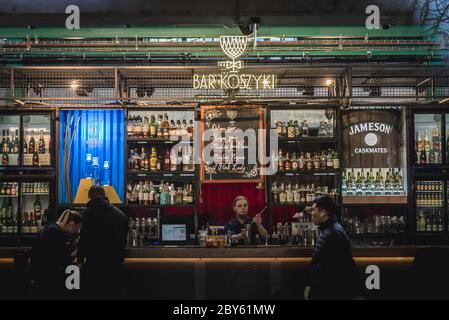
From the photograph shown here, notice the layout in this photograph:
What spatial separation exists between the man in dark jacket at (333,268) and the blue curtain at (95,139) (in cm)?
379

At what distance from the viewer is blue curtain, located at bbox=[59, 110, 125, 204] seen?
7.59 meters

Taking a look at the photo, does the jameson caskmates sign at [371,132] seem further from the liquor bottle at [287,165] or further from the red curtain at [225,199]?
the red curtain at [225,199]

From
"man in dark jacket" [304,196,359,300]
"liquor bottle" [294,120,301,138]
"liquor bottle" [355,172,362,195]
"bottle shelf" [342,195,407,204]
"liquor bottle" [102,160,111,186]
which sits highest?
"liquor bottle" [294,120,301,138]

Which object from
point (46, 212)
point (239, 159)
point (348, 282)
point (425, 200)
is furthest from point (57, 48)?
point (425, 200)

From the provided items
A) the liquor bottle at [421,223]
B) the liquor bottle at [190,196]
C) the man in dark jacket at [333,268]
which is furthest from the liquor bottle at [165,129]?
the liquor bottle at [421,223]

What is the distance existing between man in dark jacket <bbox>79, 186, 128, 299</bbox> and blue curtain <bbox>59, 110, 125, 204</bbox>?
1656 mm

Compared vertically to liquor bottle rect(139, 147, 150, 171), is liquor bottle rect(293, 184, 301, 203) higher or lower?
lower

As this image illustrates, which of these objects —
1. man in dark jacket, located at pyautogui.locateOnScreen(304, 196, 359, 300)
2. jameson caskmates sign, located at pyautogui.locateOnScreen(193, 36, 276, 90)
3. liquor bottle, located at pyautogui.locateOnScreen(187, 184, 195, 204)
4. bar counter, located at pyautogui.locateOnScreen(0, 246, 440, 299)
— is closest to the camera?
man in dark jacket, located at pyautogui.locateOnScreen(304, 196, 359, 300)

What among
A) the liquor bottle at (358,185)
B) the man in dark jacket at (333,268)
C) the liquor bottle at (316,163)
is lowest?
the man in dark jacket at (333,268)

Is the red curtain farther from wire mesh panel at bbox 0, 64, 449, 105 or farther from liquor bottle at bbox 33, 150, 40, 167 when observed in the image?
liquor bottle at bbox 33, 150, 40, 167

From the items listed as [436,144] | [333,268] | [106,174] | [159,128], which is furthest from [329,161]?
[106,174]

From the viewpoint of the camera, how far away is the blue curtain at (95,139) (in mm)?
7586

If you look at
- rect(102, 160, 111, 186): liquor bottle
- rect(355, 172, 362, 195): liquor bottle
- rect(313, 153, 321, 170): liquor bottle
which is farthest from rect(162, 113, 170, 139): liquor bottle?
rect(355, 172, 362, 195): liquor bottle

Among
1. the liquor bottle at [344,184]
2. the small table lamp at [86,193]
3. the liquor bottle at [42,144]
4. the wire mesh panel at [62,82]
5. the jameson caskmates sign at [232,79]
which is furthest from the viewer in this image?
the liquor bottle at [42,144]
